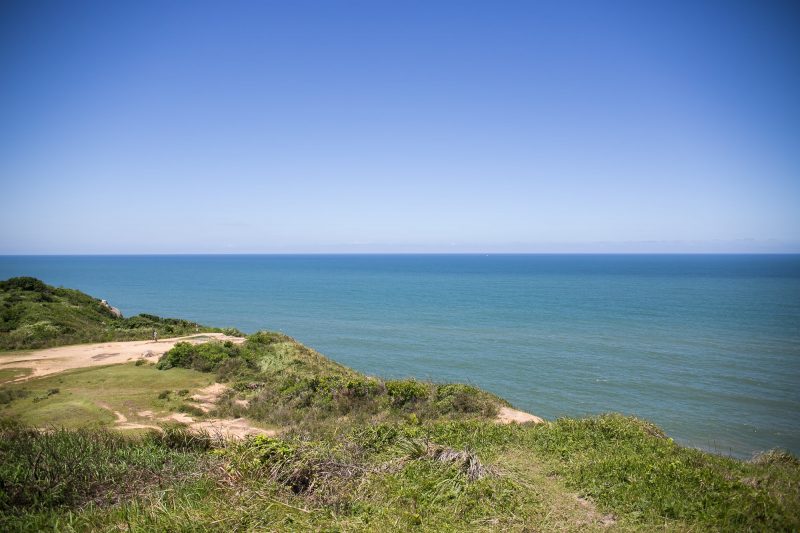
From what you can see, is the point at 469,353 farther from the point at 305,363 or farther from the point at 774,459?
the point at 774,459

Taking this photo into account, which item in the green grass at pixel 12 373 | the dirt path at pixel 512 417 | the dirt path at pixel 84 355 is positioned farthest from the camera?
the dirt path at pixel 84 355

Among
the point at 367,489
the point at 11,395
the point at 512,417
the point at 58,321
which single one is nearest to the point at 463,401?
the point at 512,417

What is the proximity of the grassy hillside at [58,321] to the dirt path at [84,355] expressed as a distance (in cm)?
253

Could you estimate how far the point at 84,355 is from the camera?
1080 inches

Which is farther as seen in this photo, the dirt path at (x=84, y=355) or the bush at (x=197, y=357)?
the bush at (x=197, y=357)

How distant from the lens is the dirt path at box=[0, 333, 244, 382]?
2469 centimetres

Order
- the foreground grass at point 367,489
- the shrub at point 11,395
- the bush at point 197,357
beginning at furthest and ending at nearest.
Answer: the bush at point 197,357 → the shrub at point 11,395 → the foreground grass at point 367,489

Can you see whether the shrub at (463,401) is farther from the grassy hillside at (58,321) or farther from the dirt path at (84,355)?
the grassy hillside at (58,321)

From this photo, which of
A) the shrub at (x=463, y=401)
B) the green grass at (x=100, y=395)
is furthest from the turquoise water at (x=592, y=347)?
the green grass at (x=100, y=395)

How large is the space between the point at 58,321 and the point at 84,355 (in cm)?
1088

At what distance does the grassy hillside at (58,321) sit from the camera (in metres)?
31.2

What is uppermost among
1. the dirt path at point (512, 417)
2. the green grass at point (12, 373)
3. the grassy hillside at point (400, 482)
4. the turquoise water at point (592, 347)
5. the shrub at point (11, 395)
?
the grassy hillside at point (400, 482)

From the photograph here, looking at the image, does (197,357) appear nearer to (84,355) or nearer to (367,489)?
(84,355)

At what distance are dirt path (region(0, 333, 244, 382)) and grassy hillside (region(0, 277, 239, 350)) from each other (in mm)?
2530
